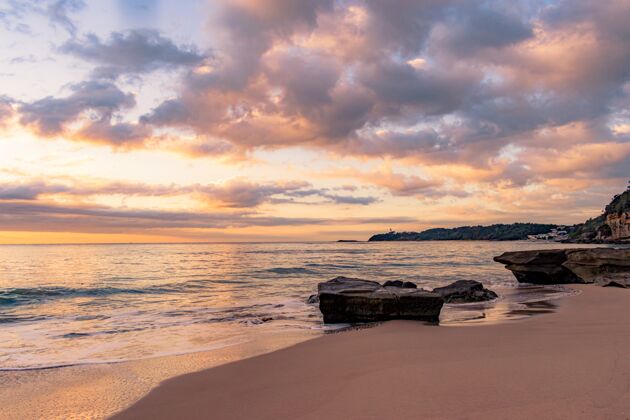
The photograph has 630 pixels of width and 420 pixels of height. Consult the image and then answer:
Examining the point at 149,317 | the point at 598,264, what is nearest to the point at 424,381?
the point at 149,317

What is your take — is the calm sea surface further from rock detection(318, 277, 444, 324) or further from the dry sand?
the dry sand

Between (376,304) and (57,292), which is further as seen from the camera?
(57,292)

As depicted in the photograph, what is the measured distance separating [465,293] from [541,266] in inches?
376

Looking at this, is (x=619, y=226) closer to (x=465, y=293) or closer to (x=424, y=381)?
(x=465, y=293)

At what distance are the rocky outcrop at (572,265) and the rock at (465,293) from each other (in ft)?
20.3

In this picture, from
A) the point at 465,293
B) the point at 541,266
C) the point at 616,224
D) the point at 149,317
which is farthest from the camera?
the point at 616,224

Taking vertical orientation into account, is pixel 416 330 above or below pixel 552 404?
below

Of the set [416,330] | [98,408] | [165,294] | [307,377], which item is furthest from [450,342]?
[165,294]

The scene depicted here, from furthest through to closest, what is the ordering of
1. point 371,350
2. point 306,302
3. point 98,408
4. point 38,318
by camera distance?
1. point 306,302
2. point 38,318
3. point 371,350
4. point 98,408

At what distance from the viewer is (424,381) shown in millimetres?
5047

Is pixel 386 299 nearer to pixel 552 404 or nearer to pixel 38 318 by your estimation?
pixel 552 404

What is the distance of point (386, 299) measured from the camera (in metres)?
11.7

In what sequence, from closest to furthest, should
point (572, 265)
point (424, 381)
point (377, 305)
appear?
1. point (424, 381)
2. point (377, 305)
3. point (572, 265)

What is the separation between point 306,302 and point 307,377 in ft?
39.5
